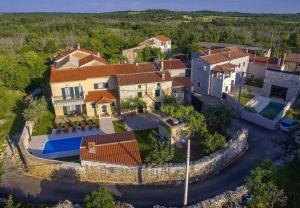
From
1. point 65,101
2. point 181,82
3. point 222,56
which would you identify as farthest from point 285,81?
point 65,101

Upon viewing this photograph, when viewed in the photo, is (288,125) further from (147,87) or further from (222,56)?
(147,87)

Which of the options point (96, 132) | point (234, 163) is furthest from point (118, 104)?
point (234, 163)

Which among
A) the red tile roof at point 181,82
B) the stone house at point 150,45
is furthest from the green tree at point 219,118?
the stone house at point 150,45

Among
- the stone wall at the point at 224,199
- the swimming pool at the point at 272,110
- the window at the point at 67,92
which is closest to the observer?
the stone wall at the point at 224,199

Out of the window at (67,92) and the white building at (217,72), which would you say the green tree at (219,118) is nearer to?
the white building at (217,72)

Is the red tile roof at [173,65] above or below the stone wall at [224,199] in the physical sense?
above

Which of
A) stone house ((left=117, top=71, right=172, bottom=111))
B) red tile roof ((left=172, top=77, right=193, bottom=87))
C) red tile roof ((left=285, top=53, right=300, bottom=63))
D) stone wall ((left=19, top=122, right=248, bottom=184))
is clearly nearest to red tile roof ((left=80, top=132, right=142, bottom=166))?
stone wall ((left=19, top=122, right=248, bottom=184))

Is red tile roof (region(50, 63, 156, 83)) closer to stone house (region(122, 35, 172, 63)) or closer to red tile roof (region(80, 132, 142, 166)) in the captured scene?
red tile roof (region(80, 132, 142, 166))
